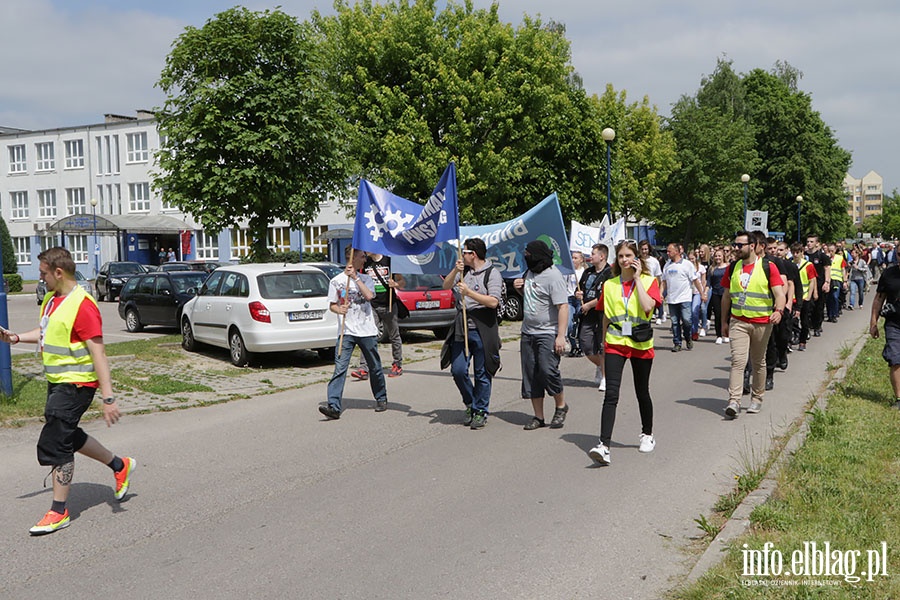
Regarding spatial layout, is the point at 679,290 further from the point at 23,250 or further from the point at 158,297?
the point at 23,250

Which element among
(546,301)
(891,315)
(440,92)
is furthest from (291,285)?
(440,92)

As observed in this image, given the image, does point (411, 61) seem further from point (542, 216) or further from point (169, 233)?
point (169, 233)

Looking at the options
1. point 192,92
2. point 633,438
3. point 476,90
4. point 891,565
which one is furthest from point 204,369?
point 476,90

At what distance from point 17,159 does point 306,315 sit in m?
59.7

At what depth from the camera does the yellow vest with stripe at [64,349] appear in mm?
5562

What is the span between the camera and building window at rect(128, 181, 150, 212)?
2325 inches

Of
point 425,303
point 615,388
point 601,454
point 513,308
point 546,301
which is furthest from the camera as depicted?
point 513,308

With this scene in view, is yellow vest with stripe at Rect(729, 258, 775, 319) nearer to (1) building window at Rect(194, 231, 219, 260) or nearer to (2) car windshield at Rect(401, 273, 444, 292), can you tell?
(2) car windshield at Rect(401, 273, 444, 292)

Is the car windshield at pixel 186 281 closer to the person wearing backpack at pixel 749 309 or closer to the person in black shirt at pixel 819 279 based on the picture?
the person wearing backpack at pixel 749 309

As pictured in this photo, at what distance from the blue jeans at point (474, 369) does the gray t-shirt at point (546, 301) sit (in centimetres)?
58

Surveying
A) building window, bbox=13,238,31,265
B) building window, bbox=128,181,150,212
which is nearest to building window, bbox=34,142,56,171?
building window, bbox=13,238,31,265

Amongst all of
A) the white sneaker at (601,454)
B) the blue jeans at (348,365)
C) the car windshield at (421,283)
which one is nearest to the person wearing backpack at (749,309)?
the white sneaker at (601,454)

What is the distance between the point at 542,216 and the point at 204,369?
6177 millimetres

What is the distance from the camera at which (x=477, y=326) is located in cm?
833
